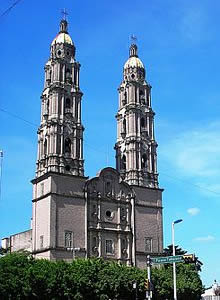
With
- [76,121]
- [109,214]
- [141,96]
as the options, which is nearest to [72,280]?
[109,214]

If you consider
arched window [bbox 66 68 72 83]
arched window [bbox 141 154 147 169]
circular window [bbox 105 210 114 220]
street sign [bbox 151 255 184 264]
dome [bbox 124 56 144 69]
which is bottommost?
street sign [bbox 151 255 184 264]

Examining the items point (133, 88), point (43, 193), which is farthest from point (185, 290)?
point (133, 88)

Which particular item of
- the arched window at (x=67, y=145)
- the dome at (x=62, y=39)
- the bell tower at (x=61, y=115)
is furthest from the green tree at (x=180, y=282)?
the dome at (x=62, y=39)

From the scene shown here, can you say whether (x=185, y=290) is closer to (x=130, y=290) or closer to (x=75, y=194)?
(x=130, y=290)

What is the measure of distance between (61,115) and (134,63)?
19410 millimetres

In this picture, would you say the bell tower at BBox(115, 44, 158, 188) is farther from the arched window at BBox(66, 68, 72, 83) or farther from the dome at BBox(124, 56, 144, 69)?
the arched window at BBox(66, 68, 72, 83)

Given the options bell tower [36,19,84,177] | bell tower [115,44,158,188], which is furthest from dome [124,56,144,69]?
bell tower [36,19,84,177]

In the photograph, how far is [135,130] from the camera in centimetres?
8394

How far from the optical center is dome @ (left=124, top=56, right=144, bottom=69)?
89.4 meters

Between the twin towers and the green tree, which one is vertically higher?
the twin towers

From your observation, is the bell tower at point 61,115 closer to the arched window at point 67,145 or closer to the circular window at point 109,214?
the arched window at point 67,145

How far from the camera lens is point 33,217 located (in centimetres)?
7362

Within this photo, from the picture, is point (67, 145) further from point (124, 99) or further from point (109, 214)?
point (124, 99)

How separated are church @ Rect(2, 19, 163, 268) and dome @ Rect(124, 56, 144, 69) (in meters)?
1.50
